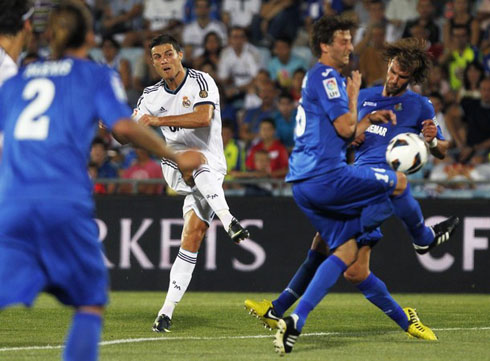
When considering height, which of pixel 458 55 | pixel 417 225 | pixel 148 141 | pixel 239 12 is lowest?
pixel 417 225

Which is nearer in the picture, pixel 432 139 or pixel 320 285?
pixel 320 285

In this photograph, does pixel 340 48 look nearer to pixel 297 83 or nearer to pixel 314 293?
pixel 314 293

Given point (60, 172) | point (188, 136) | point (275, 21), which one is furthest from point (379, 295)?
point (275, 21)

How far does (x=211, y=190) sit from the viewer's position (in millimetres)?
8781

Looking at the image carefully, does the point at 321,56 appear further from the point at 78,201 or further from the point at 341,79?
the point at 78,201

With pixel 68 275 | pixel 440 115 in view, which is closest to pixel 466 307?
pixel 440 115

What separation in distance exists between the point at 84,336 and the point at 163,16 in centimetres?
1291

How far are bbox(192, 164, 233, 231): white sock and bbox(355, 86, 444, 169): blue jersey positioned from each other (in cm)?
124

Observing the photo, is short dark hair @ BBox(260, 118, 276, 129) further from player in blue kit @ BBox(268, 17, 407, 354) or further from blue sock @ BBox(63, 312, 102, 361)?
blue sock @ BBox(63, 312, 102, 361)

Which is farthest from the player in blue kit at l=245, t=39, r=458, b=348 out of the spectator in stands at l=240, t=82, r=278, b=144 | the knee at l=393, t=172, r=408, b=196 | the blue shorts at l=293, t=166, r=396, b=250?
the spectator in stands at l=240, t=82, r=278, b=144

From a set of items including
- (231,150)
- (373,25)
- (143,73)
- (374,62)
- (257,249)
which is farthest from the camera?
(143,73)

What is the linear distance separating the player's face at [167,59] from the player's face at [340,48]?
6.84 feet

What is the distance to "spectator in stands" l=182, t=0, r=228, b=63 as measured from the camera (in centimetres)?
1659

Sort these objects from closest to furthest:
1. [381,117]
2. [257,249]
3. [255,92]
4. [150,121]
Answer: [381,117], [150,121], [257,249], [255,92]
